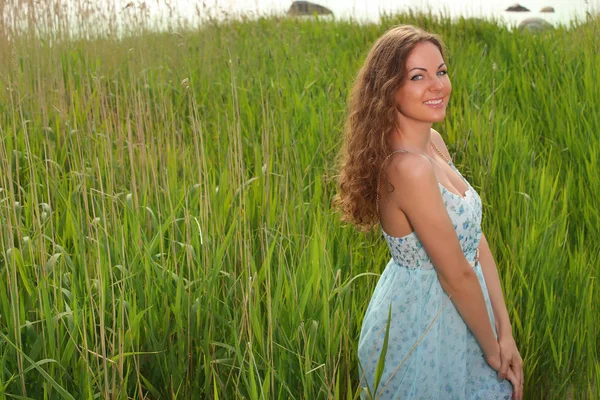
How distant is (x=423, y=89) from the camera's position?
187 cm

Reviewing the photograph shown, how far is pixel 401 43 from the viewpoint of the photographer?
189 cm

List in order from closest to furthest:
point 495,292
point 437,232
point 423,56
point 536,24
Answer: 1. point 437,232
2. point 423,56
3. point 495,292
4. point 536,24

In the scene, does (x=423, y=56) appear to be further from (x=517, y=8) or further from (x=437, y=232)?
(x=517, y=8)

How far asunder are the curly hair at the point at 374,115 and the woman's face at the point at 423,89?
0.02 meters

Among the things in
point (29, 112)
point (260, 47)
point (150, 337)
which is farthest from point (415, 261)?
point (260, 47)

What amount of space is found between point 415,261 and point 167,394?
2.26ft

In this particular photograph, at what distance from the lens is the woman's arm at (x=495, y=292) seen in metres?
2.00

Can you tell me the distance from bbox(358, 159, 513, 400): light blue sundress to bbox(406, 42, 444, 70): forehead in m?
0.30

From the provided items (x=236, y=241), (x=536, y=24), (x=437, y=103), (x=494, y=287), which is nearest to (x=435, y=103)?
(x=437, y=103)

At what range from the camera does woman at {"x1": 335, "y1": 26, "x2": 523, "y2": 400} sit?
5.95 ft

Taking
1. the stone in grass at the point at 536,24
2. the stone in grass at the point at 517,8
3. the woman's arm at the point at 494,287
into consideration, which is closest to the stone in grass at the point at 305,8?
the stone in grass at the point at 536,24

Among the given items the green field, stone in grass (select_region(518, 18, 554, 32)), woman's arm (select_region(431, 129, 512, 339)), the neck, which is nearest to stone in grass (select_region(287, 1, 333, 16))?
stone in grass (select_region(518, 18, 554, 32))

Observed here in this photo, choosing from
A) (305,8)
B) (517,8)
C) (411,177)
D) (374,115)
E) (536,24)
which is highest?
(305,8)

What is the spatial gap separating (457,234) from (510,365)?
1.21 ft
